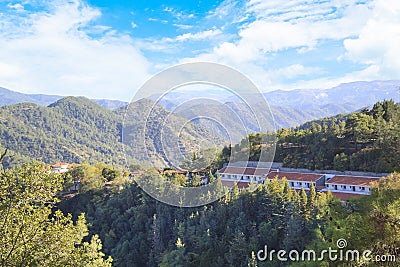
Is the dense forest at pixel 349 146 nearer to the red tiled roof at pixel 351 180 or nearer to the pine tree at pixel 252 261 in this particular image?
the red tiled roof at pixel 351 180

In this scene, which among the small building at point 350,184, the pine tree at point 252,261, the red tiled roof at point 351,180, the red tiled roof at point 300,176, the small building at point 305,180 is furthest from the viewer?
the red tiled roof at point 300,176

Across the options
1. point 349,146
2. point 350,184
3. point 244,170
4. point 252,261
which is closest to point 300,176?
point 350,184

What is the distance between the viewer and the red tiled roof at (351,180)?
13.6 meters

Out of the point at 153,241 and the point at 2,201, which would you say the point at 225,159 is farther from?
the point at 2,201

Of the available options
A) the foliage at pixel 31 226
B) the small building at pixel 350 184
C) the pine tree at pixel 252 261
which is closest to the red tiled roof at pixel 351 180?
the small building at pixel 350 184

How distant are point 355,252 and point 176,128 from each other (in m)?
4.25

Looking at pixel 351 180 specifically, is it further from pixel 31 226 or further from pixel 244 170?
pixel 31 226

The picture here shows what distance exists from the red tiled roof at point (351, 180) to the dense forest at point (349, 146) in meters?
0.61

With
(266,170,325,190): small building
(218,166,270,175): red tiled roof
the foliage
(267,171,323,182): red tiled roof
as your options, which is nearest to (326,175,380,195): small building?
(266,170,325,190): small building

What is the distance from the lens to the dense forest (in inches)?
559

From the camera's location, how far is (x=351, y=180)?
46.5 feet

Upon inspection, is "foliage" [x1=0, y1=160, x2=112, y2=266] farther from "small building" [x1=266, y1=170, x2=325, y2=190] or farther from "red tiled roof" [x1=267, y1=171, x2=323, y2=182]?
"red tiled roof" [x1=267, y1=171, x2=323, y2=182]

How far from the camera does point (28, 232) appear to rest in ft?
12.4

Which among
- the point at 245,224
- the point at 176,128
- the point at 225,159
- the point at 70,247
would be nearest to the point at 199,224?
the point at 245,224
